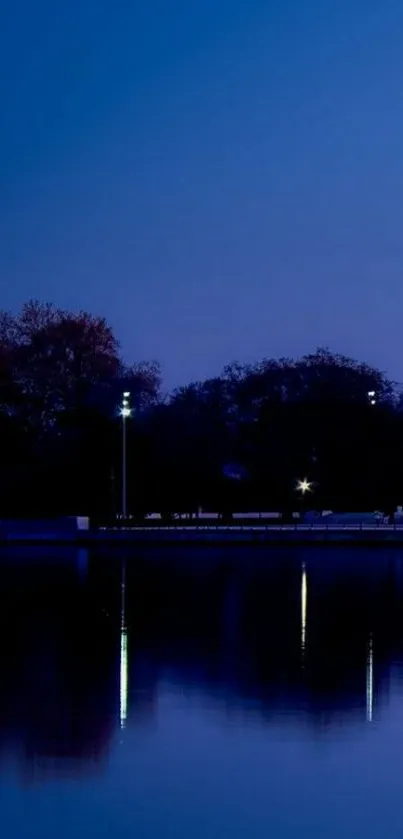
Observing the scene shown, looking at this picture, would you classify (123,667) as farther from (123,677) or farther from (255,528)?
(255,528)

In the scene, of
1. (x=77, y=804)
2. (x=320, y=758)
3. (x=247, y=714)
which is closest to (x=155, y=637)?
(x=247, y=714)

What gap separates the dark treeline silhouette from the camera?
236 feet

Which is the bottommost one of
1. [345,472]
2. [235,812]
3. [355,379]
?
[235,812]

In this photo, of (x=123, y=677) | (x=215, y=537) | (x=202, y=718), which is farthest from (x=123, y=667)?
(x=215, y=537)

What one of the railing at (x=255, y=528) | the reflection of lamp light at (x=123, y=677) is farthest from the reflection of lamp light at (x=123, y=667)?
the railing at (x=255, y=528)

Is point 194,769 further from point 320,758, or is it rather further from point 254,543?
point 254,543

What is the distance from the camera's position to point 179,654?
19.9 meters

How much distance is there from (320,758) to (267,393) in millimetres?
75353

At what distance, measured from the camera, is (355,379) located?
86750mm

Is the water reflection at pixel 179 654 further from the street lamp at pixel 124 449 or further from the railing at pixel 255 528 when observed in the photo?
the street lamp at pixel 124 449

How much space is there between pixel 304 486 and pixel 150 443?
8885 millimetres

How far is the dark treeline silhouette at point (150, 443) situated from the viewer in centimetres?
7181

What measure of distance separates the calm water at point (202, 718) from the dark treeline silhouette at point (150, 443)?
42.4 meters

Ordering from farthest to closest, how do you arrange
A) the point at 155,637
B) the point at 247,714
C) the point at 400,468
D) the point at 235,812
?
the point at 400,468
the point at 155,637
the point at 247,714
the point at 235,812
